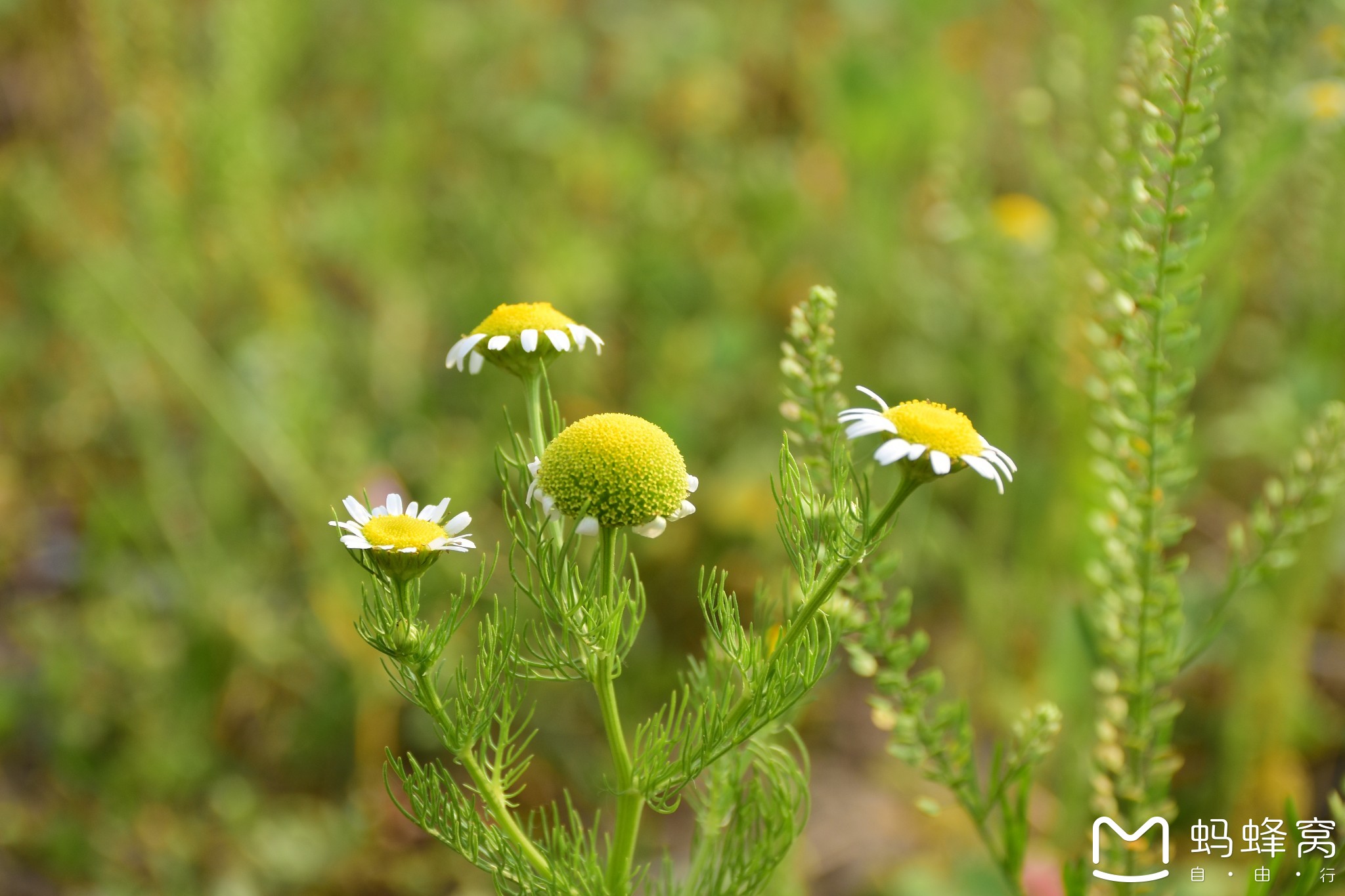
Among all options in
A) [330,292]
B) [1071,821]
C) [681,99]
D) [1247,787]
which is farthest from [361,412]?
[1247,787]

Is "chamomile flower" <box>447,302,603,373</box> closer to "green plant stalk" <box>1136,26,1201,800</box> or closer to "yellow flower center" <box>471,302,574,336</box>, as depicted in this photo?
"yellow flower center" <box>471,302,574,336</box>

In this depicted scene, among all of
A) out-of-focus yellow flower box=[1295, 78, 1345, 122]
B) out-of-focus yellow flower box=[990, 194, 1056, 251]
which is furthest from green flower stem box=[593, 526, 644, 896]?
out-of-focus yellow flower box=[990, 194, 1056, 251]

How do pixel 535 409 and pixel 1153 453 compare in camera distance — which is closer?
pixel 535 409

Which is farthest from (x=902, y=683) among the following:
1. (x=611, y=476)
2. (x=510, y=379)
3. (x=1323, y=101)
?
(x=510, y=379)

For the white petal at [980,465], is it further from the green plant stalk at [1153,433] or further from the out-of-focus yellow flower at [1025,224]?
the out-of-focus yellow flower at [1025,224]

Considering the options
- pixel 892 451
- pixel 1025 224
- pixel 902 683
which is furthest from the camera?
pixel 1025 224

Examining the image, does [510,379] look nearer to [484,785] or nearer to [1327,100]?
[1327,100]

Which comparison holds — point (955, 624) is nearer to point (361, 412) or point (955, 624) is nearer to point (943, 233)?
point (943, 233)

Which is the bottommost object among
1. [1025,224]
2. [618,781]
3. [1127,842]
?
[1127,842]
